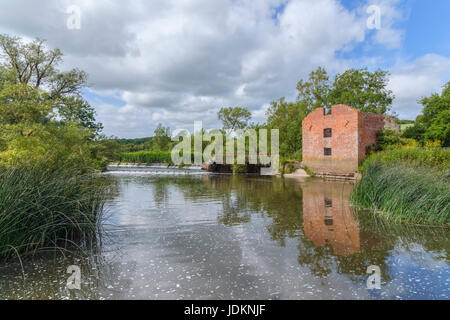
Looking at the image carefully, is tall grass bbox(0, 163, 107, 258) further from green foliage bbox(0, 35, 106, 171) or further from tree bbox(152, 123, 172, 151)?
tree bbox(152, 123, 172, 151)

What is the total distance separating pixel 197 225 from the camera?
6.15 meters

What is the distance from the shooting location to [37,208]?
3.91 meters

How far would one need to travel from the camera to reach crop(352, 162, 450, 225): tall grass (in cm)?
586

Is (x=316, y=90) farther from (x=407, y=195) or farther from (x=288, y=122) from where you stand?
(x=407, y=195)

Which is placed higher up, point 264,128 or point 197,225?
point 264,128

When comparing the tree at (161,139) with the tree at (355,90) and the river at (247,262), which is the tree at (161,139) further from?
the river at (247,262)

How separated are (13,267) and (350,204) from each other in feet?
27.3

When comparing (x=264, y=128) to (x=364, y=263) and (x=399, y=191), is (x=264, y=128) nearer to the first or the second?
(x=399, y=191)

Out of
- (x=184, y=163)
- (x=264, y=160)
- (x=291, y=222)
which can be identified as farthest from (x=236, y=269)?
(x=184, y=163)

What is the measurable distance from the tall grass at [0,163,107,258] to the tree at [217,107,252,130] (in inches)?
1447

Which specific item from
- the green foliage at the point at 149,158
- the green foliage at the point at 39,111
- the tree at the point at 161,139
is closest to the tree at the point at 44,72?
the green foliage at the point at 39,111

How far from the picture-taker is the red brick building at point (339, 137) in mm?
17547

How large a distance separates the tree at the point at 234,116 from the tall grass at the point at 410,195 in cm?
3425
